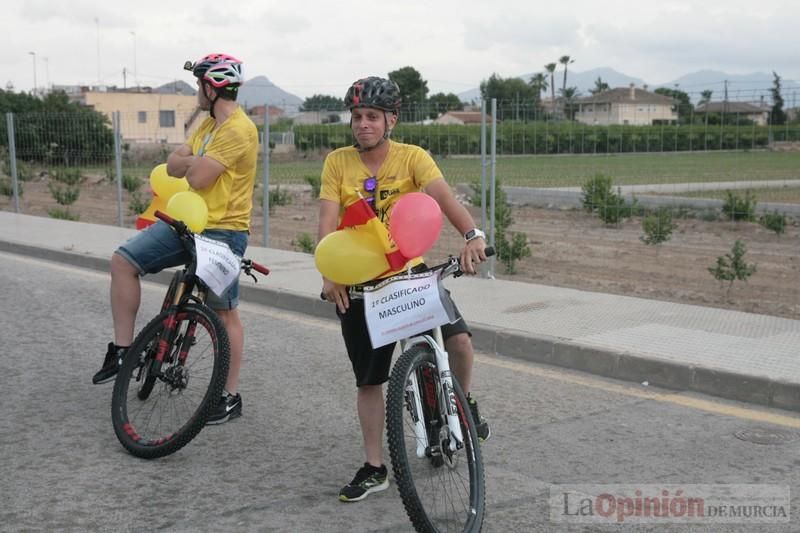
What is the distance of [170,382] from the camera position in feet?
17.3

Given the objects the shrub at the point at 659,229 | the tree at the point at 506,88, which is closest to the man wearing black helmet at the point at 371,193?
the shrub at the point at 659,229

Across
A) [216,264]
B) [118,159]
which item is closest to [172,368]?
[216,264]

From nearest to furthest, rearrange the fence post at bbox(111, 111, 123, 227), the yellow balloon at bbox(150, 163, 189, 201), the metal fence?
the yellow balloon at bbox(150, 163, 189, 201), the metal fence, the fence post at bbox(111, 111, 123, 227)

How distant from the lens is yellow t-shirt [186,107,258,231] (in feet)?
17.9

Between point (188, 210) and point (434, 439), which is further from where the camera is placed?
point (188, 210)

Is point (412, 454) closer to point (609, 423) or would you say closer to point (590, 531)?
point (590, 531)

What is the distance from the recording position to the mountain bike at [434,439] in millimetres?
3895

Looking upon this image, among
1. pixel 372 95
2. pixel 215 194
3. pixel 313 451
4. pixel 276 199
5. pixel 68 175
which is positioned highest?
pixel 372 95

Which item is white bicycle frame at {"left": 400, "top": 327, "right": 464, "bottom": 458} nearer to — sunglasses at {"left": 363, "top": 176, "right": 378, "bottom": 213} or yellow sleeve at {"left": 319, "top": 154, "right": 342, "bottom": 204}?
sunglasses at {"left": 363, "top": 176, "right": 378, "bottom": 213}

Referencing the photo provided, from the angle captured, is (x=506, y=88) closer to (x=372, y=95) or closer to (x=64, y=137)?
(x=64, y=137)

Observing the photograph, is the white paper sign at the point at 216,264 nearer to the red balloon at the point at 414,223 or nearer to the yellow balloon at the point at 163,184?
the yellow balloon at the point at 163,184

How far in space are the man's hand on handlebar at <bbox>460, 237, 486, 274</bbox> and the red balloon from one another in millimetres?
164

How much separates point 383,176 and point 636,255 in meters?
10.4

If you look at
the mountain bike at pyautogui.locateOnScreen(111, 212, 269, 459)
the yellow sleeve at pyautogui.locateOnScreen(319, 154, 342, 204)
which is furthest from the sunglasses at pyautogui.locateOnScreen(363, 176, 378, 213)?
the mountain bike at pyautogui.locateOnScreen(111, 212, 269, 459)
